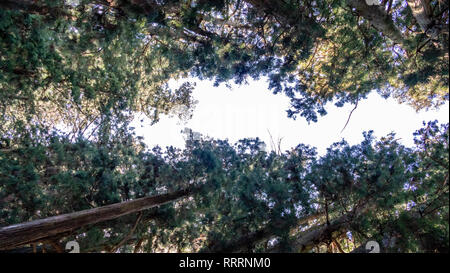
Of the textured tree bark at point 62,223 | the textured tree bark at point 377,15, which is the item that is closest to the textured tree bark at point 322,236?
the textured tree bark at point 62,223

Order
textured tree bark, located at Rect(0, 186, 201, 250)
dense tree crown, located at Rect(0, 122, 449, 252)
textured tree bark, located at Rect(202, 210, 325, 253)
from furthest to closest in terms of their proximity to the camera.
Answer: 1. textured tree bark, located at Rect(202, 210, 325, 253)
2. dense tree crown, located at Rect(0, 122, 449, 252)
3. textured tree bark, located at Rect(0, 186, 201, 250)

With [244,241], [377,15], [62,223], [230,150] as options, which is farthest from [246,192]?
[377,15]

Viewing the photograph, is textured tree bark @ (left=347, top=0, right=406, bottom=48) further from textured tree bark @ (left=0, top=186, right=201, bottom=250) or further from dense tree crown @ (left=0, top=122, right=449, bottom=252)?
textured tree bark @ (left=0, top=186, right=201, bottom=250)

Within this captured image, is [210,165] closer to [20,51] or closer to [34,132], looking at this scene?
[20,51]

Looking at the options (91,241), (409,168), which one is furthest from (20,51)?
(409,168)

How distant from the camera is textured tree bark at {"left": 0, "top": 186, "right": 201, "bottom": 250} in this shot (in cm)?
301

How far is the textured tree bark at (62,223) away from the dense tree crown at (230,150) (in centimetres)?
3

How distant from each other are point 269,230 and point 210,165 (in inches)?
73.6

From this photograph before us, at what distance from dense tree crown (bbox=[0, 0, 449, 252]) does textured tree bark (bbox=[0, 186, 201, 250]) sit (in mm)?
35

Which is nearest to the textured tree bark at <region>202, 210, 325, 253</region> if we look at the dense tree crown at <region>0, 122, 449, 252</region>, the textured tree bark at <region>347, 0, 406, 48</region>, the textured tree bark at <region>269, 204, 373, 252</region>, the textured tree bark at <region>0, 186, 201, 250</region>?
the dense tree crown at <region>0, 122, 449, 252</region>

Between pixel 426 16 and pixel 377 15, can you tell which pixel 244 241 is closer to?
pixel 377 15

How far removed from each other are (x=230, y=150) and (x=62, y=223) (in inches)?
136

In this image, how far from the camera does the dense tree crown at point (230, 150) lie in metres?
3.47
